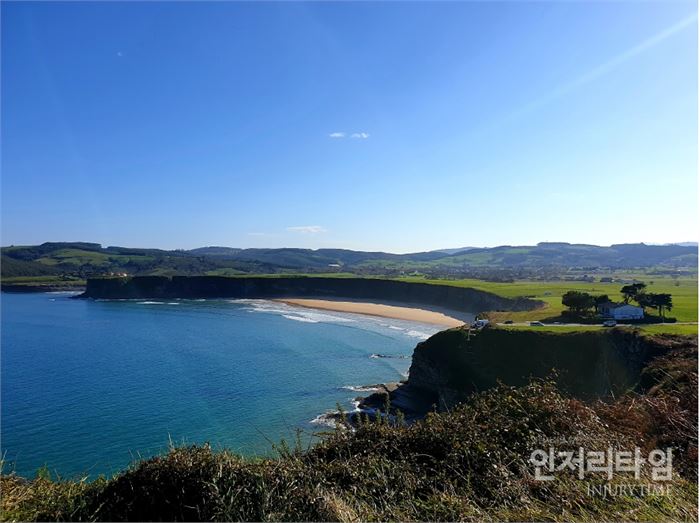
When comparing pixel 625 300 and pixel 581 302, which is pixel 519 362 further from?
pixel 625 300

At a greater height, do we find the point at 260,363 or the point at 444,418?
the point at 444,418

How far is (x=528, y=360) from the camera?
27.3m

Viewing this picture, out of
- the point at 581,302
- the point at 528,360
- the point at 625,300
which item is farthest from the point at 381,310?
the point at 528,360

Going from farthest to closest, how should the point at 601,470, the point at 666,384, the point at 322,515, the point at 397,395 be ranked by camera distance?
the point at 397,395 < the point at 666,384 < the point at 601,470 < the point at 322,515

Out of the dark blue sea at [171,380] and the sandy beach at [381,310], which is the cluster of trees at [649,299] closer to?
the dark blue sea at [171,380]

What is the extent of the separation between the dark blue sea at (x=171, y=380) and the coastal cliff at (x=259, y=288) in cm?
2479

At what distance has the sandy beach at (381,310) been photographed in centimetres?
6962

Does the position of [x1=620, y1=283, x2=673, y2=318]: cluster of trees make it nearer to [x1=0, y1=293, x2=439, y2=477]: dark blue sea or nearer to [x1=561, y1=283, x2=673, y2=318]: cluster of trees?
[x1=561, y1=283, x2=673, y2=318]: cluster of trees

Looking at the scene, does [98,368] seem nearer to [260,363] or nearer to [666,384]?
[260,363]

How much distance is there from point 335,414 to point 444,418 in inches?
819

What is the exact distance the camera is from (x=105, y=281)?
10619cm

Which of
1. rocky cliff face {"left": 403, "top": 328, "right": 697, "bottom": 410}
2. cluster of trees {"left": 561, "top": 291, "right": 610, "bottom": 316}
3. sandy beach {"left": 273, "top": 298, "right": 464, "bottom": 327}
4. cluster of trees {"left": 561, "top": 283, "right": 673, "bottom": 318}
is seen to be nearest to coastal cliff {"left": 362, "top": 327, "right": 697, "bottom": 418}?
rocky cliff face {"left": 403, "top": 328, "right": 697, "bottom": 410}

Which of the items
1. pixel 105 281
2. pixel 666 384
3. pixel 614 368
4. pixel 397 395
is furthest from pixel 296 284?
pixel 666 384

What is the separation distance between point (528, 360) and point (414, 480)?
976 inches
